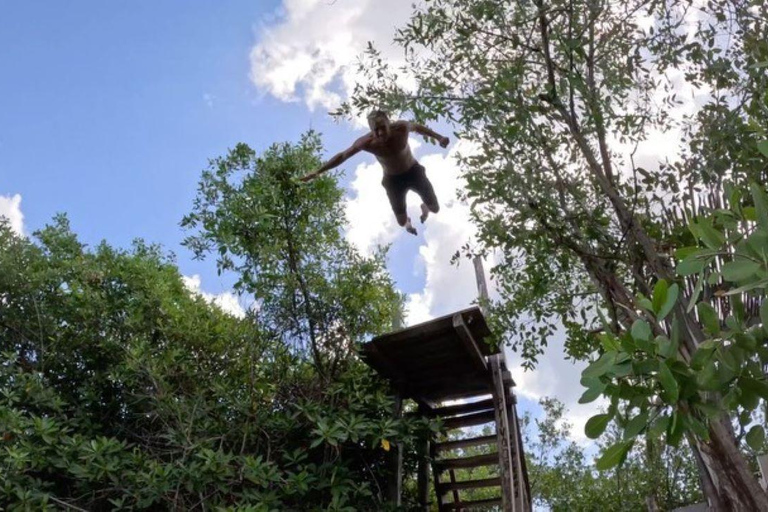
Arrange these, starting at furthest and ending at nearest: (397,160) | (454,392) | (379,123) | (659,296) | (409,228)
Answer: (454,392)
(409,228)
(397,160)
(379,123)
(659,296)

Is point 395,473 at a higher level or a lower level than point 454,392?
lower

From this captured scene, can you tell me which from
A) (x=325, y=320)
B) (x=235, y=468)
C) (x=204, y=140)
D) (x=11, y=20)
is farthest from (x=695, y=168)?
(x=11, y=20)

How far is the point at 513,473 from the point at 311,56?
13.7ft

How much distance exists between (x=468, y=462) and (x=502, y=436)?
1.46 ft

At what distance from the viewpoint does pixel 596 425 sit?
129 centimetres

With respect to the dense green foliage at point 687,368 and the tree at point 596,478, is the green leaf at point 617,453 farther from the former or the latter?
the tree at point 596,478

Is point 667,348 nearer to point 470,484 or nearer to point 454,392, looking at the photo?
point 470,484

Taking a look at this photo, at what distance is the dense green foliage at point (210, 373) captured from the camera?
193 inches

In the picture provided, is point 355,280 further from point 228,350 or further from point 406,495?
point 406,495

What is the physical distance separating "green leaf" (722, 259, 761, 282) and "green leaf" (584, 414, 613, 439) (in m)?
0.36

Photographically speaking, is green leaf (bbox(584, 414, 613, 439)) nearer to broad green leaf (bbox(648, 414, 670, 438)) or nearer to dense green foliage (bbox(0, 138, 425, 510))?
broad green leaf (bbox(648, 414, 670, 438))

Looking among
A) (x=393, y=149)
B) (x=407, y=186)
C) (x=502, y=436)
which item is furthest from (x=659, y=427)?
(x=502, y=436)

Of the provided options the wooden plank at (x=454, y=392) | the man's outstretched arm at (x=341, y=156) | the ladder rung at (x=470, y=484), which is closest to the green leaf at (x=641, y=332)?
the man's outstretched arm at (x=341, y=156)

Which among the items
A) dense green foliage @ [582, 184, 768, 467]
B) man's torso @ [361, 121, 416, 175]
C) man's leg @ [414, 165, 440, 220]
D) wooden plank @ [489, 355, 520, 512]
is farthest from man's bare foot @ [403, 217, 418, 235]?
dense green foliage @ [582, 184, 768, 467]
